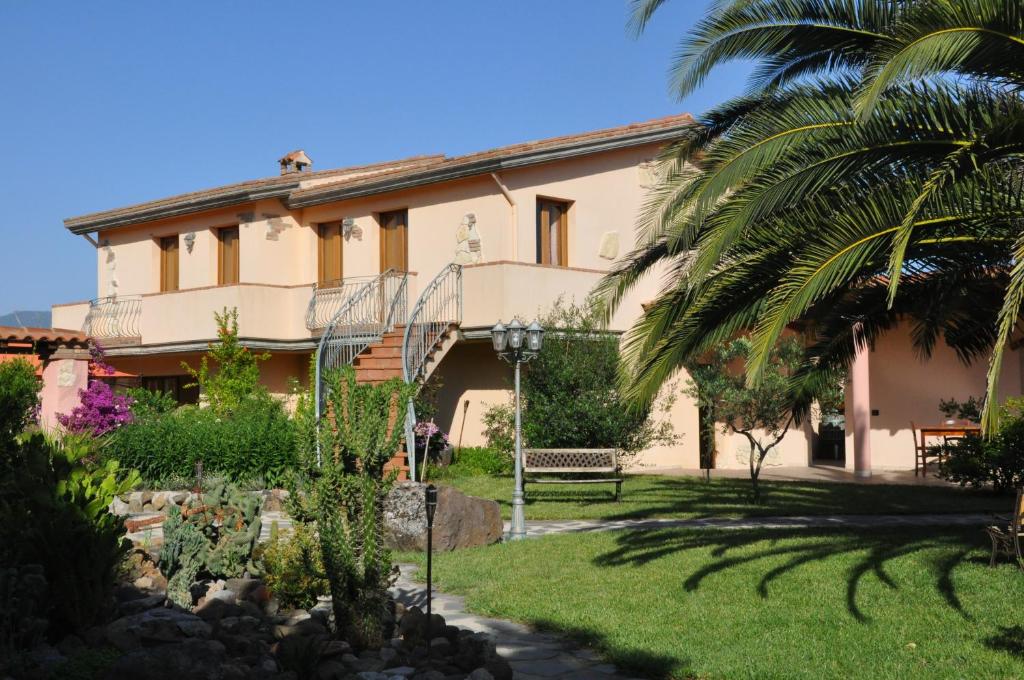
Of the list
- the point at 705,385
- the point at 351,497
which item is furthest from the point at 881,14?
the point at 705,385

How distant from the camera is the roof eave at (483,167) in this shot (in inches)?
789

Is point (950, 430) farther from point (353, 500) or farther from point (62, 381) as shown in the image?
point (353, 500)

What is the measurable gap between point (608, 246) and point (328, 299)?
5.90m

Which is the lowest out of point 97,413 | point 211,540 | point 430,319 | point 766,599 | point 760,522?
point 766,599

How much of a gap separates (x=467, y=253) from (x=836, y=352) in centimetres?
966

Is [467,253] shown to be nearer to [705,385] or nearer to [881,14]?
[705,385]

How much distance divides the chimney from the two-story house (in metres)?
2.28

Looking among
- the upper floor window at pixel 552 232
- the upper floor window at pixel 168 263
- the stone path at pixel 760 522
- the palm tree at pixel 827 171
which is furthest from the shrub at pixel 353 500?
the upper floor window at pixel 168 263

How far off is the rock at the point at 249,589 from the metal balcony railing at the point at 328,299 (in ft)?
46.1

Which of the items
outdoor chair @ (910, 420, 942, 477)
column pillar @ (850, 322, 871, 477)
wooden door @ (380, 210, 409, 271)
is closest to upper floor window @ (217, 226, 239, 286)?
wooden door @ (380, 210, 409, 271)

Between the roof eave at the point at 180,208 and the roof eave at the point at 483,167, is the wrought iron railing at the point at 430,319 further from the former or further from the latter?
the roof eave at the point at 180,208

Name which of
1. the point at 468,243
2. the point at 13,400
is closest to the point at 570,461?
the point at 468,243

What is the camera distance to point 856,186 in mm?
8578

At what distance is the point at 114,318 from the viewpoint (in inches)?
985
